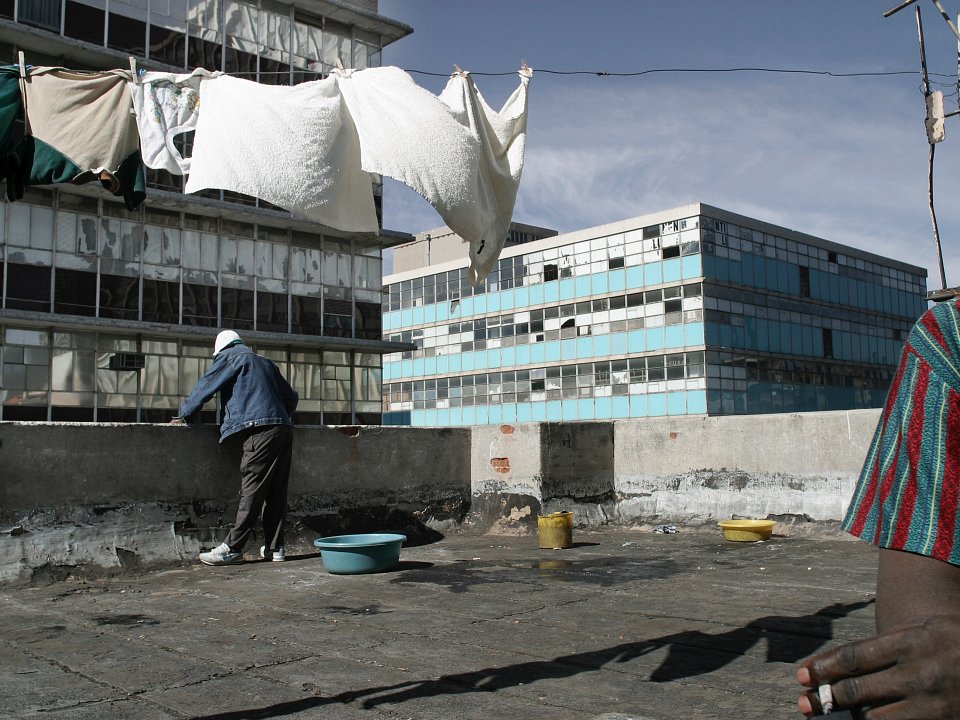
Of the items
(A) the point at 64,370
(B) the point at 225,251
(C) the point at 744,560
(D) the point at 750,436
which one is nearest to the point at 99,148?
(C) the point at 744,560

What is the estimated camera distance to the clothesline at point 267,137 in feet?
15.7

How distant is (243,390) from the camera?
7598 millimetres

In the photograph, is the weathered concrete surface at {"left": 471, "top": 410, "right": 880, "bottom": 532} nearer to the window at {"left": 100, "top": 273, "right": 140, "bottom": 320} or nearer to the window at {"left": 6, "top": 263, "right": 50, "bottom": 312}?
the window at {"left": 6, "top": 263, "right": 50, "bottom": 312}

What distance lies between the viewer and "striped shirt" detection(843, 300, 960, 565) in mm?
1093

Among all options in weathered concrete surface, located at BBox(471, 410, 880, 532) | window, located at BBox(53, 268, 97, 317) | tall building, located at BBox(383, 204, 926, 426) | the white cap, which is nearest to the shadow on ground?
weathered concrete surface, located at BBox(471, 410, 880, 532)

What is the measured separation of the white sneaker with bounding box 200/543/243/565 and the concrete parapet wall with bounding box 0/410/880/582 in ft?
1.02

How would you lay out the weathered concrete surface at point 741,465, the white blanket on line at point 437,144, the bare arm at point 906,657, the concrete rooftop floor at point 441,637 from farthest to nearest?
the weathered concrete surface at point 741,465 < the white blanket on line at point 437,144 < the concrete rooftop floor at point 441,637 < the bare arm at point 906,657

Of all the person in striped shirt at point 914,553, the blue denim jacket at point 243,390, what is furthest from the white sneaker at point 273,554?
the person in striped shirt at point 914,553

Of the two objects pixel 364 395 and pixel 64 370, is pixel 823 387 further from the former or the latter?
pixel 64 370

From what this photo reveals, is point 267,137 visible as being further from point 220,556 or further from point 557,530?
point 557,530

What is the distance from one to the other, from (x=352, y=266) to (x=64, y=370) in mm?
12667

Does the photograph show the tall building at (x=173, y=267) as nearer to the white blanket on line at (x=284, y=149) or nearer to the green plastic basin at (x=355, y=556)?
the green plastic basin at (x=355, y=556)

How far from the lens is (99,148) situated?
206 inches

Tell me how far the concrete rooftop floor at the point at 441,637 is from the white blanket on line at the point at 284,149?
234cm
